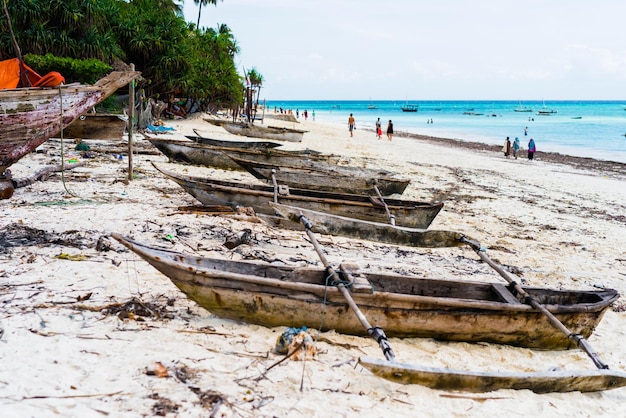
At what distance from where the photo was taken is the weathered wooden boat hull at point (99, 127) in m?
12.0

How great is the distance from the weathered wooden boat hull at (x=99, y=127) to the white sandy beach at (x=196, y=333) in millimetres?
2723

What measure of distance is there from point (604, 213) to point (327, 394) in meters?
10.9

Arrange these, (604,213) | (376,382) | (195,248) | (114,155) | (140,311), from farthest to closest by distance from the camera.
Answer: (114,155)
(604,213)
(195,248)
(140,311)
(376,382)

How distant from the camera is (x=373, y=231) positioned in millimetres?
6816

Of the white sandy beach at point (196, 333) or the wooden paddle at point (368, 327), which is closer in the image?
the white sandy beach at point (196, 333)

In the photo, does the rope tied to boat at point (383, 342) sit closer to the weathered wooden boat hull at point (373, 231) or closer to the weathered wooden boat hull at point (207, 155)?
the weathered wooden boat hull at point (373, 231)

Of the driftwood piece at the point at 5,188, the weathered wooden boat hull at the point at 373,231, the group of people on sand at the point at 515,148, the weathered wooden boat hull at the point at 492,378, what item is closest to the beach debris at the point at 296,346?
the weathered wooden boat hull at the point at 492,378

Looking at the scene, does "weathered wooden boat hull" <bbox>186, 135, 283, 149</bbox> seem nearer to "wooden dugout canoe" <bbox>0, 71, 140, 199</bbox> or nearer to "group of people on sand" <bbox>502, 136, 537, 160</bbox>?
"wooden dugout canoe" <bbox>0, 71, 140, 199</bbox>

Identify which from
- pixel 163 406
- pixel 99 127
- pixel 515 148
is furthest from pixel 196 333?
pixel 515 148

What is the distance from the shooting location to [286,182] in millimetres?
10305

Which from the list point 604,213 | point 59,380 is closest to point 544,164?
point 604,213

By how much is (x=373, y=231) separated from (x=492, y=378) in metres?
3.35

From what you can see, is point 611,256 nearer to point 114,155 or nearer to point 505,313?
point 505,313

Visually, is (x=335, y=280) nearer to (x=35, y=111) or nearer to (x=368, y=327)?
(x=368, y=327)
